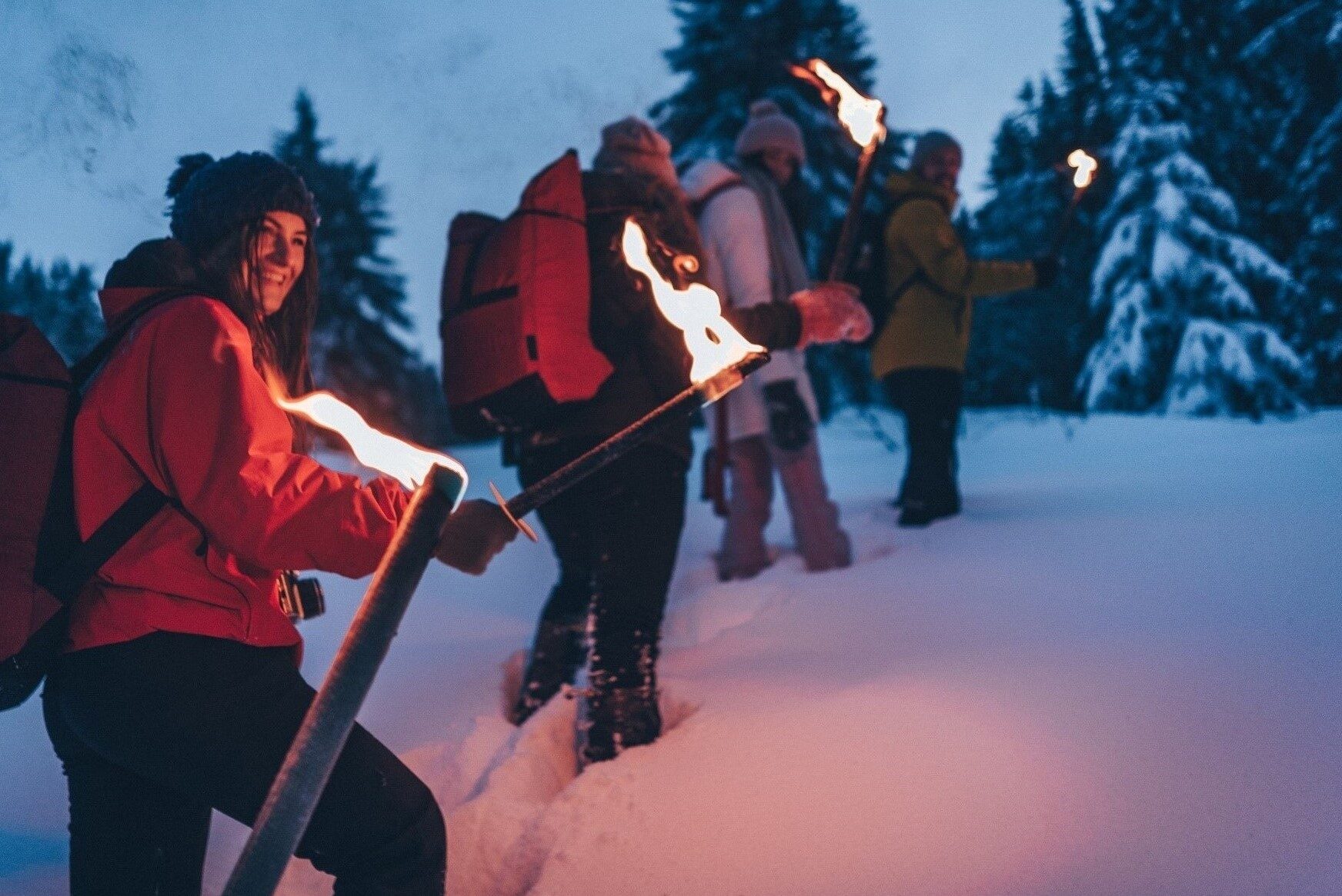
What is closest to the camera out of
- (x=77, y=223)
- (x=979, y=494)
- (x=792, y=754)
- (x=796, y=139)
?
(x=792, y=754)

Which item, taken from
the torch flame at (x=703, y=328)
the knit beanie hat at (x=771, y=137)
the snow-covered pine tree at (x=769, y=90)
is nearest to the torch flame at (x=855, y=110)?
the torch flame at (x=703, y=328)

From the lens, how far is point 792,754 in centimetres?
261

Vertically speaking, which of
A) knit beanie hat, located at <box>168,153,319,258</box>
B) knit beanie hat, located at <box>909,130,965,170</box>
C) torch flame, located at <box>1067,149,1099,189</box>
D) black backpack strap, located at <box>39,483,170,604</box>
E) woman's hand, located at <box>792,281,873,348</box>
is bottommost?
black backpack strap, located at <box>39,483,170,604</box>

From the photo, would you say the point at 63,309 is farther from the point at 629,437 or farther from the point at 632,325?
the point at 629,437

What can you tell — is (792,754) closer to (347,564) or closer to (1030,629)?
(1030,629)

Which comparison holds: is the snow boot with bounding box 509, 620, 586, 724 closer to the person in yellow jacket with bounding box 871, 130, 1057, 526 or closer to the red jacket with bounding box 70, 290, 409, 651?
the red jacket with bounding box 70, 290, 409, 651

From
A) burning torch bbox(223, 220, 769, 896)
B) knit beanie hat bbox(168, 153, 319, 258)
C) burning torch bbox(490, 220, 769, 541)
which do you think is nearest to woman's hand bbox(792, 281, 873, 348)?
burning torch bbox(490, 220, 769, 541)

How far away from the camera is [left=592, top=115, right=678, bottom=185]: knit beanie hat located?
3150mm

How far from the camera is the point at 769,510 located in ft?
17.2

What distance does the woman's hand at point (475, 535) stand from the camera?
1.49 m

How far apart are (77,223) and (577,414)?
5.38 feet

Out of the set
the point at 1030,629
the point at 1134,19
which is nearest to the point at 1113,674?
the point at 1030,629

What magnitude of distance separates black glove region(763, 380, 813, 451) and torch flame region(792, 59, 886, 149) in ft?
5.19

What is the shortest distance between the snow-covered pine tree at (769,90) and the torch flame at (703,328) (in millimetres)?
13404
